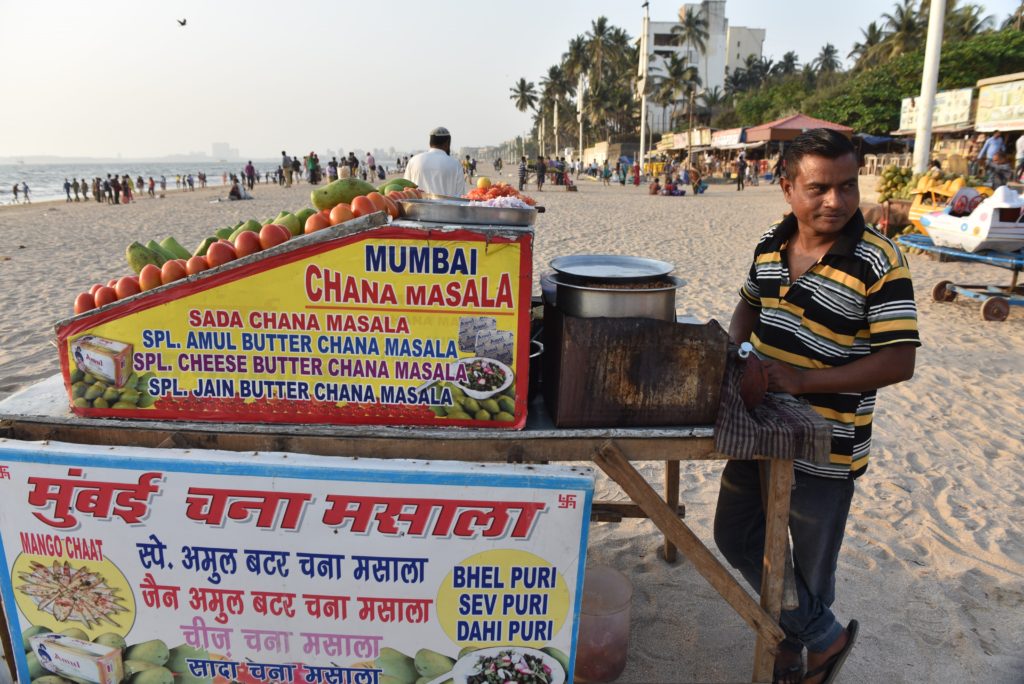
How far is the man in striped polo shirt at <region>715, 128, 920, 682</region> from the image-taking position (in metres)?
1.76

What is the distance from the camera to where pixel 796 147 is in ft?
6.07

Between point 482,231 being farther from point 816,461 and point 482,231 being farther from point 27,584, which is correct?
point 27,584

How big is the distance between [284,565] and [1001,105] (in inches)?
1012

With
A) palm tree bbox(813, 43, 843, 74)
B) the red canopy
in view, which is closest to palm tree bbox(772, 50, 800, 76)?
palm tree bbox(813, 43, 843, 74)

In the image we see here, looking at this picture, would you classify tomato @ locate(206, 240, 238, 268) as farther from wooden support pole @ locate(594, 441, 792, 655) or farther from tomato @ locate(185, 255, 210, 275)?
wooden support pole @ locate(594, 441, 792, 655)

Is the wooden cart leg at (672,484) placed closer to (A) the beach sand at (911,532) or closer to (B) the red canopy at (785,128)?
(A) the beach sand at (911,532)

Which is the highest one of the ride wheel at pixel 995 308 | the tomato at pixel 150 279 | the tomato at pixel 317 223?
the tomato at pixel 317 223

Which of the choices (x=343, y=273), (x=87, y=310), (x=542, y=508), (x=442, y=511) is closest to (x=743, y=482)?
(x=542, y=508)

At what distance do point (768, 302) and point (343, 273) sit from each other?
137 centimetres

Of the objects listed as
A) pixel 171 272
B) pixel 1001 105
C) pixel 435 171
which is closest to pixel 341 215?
pixel 171 272

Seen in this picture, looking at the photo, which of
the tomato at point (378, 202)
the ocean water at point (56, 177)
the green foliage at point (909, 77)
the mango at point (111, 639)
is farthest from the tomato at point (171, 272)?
the ocean water at point (56, 177)

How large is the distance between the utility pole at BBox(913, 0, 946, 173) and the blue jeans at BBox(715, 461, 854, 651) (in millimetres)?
14171

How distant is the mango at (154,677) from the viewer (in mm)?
1927

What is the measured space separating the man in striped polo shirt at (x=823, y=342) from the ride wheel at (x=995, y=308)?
6.63 metres
